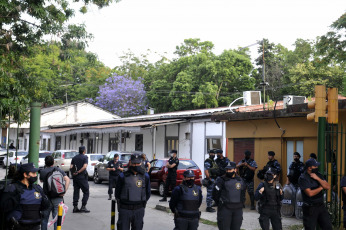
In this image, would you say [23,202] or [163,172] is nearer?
[23,202]

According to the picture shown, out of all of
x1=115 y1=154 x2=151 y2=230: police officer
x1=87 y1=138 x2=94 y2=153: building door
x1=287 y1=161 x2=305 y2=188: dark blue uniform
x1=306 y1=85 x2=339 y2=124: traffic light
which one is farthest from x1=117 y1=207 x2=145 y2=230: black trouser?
x1=87 y1=138 x2=94 y2=153: building door

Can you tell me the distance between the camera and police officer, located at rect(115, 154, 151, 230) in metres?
7.74

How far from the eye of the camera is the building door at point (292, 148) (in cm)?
1275

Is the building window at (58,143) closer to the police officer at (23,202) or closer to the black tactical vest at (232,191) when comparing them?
the black tactical vest at (232,191)

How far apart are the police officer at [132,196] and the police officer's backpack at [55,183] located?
53.9 inches

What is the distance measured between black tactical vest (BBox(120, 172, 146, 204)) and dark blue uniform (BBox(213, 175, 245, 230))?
1455 mm

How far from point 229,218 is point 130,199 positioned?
1960 mm

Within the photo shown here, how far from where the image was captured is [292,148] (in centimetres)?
1307

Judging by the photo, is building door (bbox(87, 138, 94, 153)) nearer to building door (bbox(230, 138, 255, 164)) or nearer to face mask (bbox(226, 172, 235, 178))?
building door (bbox(230, 138, 255, 164))

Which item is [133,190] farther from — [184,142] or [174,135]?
[174,135]

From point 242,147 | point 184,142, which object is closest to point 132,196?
point 242,147

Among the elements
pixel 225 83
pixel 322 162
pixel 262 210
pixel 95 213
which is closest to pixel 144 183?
pixel 262 210

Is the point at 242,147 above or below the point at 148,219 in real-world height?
above

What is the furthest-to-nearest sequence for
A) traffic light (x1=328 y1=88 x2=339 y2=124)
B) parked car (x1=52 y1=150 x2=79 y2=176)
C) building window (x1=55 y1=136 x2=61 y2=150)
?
→ building window (x1=55 y1=136 x2=61 y2=150) < parked car (x1=52 y1=150 x2=79 y2=176) < traffic light (x1=328 y1=88 x2=339 y2=124)
